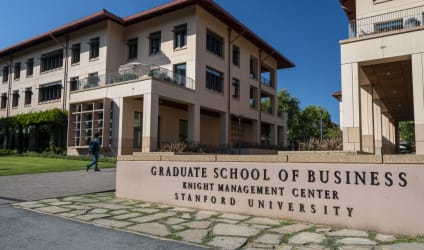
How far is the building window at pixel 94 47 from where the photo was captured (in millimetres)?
26378

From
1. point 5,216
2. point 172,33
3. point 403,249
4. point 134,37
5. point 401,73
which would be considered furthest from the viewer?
point 134,37

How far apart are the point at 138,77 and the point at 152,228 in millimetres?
16622

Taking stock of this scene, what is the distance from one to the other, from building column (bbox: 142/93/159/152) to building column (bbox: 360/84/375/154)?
473 inches

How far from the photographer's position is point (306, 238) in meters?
4.75

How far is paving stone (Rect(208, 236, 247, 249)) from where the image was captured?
439 cm

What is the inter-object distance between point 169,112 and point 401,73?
1653cm

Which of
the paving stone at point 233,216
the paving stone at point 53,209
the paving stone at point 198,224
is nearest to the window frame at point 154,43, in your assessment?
the paving stone at point 53,209

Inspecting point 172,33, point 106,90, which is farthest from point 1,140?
point 172,33

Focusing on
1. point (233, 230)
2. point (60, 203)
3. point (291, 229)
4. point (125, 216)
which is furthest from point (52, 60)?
point (291, 229)

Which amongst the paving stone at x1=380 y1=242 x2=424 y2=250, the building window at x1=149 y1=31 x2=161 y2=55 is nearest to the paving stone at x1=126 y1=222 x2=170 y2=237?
the paving stone at x1=380 y1=242 x2=424 y2=250

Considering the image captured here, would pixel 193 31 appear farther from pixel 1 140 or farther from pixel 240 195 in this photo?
pixel 1 140

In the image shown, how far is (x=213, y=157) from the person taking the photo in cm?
698

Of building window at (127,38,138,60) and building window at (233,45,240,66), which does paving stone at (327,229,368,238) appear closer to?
building window at (127,38,138,60)

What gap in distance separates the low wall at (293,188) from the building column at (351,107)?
9.01m
